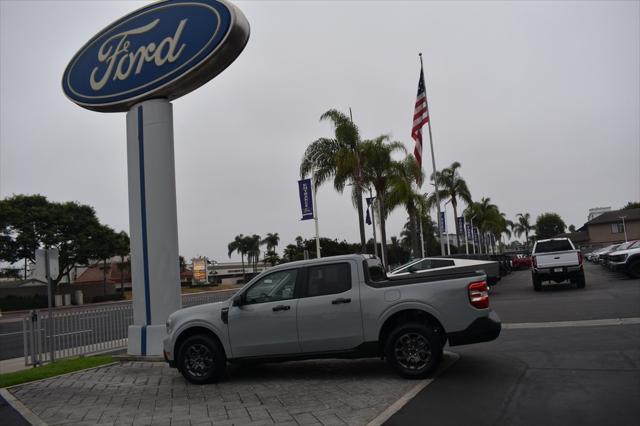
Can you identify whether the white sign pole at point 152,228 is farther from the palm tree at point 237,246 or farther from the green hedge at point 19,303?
the palm tree at point 237,246

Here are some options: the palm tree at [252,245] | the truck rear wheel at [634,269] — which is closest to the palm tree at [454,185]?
the truck rear wheel at [634,269]

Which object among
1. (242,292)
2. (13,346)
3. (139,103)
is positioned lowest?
(13,346)

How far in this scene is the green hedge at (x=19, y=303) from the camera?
48.4 m

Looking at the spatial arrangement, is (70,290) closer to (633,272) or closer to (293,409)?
(633,272)

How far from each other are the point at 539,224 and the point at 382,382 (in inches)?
5716

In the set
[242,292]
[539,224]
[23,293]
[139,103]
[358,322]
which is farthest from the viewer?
[539,224]

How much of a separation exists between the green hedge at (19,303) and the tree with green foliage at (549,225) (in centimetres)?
→ 11916

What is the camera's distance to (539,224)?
14150 centimetres

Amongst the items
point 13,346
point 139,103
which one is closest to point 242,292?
point 139,103

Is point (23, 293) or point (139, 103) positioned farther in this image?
point (23, 293)

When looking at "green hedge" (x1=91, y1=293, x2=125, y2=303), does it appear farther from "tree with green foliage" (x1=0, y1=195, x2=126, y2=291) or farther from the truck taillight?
the truck taillight

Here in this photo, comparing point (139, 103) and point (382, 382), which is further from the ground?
point (139, 103)

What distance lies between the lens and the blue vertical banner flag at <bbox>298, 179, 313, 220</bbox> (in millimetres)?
23803

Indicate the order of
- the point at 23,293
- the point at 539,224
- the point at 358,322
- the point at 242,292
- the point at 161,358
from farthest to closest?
1. the point at 539,224
2. the point at 23,293
3. the point at 161,358
4. the point at 242,292
5. the point at 358,322
